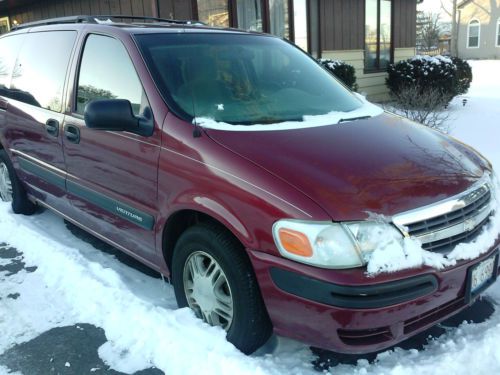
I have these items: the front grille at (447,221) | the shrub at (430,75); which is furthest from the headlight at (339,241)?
the shrub at (430,75)

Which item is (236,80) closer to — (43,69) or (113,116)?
(113,116)

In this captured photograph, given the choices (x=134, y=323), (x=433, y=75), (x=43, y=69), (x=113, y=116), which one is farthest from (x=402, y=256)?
(x=433, y=75)

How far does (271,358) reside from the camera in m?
2.62

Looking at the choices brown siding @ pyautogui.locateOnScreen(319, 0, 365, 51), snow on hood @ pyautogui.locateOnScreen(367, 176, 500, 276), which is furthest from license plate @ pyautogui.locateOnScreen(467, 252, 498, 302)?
brown siding @ pyautogui.locateOnScreen(319, 0, 365, 51)

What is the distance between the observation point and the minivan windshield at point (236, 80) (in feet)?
9.86

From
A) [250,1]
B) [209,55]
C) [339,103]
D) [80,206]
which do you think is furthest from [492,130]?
[80,206]

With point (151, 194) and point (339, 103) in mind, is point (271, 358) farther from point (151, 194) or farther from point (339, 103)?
point (339, 103)

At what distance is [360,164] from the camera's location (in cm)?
256

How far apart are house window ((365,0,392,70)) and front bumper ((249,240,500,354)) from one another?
37.6 ft

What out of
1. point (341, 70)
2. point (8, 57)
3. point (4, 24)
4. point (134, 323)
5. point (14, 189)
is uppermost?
point (4, 24)

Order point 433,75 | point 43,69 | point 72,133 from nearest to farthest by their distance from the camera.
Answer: point 72,133, point 43,69, point 433,75

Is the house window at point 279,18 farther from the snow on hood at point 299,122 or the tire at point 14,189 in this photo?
the snow on hood at point 299,122

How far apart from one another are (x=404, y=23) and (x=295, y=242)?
13.6m

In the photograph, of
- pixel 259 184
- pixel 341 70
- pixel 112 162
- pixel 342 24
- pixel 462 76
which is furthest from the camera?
pixel 462 76
